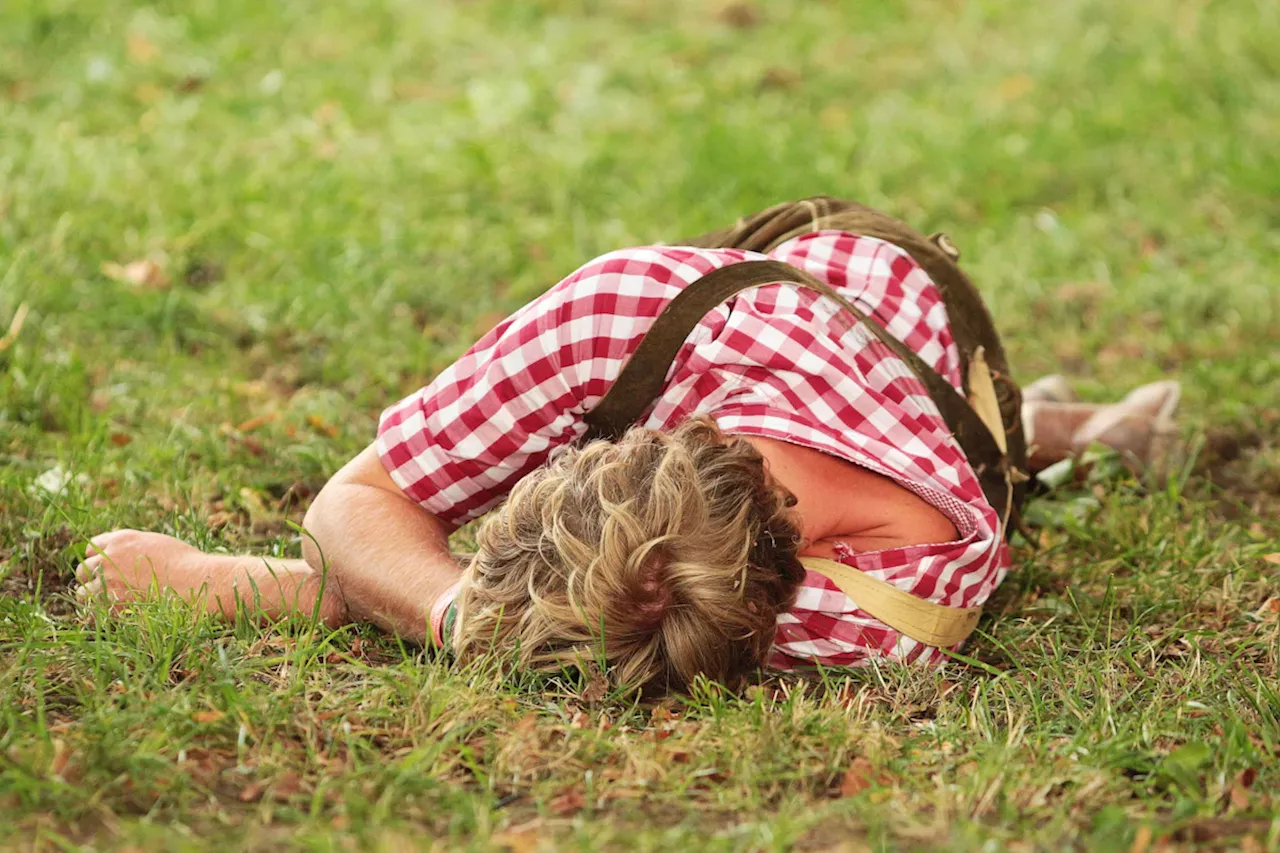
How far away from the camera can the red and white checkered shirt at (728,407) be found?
2.51 meters

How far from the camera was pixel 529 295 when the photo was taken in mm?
4629

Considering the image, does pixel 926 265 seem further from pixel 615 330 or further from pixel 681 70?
pixel 681 70

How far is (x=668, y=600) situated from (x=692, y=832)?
379 millimetres

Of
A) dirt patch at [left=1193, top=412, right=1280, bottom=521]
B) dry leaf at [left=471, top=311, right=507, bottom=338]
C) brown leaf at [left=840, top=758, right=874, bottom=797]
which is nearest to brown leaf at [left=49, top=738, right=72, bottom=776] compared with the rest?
brown leaf at [left=840, top=758, right=874, bottom=797]

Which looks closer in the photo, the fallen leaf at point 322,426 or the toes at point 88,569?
the toes at point 88,569

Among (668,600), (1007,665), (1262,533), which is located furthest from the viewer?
(1262,533)

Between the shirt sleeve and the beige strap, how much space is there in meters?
0.50

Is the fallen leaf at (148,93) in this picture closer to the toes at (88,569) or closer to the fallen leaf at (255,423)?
the fallen leaf at (255,423)

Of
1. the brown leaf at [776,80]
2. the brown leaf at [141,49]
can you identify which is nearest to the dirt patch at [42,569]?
the brown leaf at [141,49]

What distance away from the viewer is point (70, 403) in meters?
3.60

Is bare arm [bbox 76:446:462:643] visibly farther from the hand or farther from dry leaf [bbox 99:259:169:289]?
dry leaf [bbox 99:259:169:289]

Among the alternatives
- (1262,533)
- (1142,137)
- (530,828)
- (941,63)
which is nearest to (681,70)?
(941,63)

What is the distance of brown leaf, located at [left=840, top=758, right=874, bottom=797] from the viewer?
2211 millimetres

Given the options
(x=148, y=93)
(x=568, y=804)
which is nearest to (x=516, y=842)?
(x=568, y=804)
